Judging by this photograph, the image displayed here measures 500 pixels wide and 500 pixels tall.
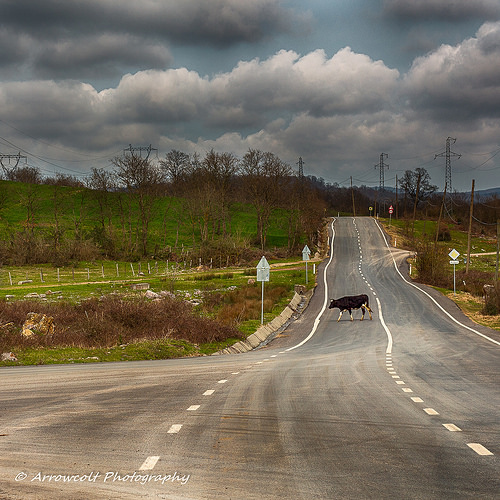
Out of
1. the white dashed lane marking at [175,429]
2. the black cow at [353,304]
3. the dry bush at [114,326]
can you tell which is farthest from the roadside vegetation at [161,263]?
the white dashed lane marking at [175,429]

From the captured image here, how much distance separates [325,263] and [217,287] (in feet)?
82.3

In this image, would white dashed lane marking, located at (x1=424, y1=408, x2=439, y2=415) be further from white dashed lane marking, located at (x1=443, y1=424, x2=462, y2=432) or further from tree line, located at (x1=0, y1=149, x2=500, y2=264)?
tree line, located at (x1=0, y1=149, x2=500, y2=264)

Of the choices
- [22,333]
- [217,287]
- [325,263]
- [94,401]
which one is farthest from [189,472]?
[325,263]

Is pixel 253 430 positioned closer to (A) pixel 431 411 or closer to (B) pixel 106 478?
(B) pixel 106 478

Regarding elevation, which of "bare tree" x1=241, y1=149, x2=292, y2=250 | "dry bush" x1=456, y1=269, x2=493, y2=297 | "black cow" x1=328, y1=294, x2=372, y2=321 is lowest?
"dry bush" x1=456, y1=269, x2=493, y2=297

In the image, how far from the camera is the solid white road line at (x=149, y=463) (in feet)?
18.8

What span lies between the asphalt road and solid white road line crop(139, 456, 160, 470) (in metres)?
0.03

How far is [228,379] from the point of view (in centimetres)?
1249

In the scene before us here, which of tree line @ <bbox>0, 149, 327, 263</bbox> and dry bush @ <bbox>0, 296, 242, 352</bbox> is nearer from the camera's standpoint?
dry bush @ <bbox>0, 296, 242, 352</bbox>

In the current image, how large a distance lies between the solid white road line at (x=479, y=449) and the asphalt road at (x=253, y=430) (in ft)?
0.09

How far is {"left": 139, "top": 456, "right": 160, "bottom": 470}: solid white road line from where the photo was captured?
5.73 m

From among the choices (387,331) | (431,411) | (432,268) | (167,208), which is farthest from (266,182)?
(431,411)

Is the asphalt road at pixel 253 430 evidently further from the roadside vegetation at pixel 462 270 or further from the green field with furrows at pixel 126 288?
the roadside vegetation at pixel 462 270

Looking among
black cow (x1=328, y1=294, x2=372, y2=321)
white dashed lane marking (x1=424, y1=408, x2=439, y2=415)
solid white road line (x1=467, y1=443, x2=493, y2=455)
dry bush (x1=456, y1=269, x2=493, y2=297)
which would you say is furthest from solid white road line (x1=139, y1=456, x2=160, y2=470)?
dry bush (x1=456, y1=269, x2=493, y2=297)
